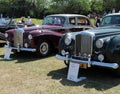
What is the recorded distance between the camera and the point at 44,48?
10.3 meters

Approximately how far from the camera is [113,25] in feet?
28.1

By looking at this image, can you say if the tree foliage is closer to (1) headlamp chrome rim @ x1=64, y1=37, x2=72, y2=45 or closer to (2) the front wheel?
(2) the front wheel

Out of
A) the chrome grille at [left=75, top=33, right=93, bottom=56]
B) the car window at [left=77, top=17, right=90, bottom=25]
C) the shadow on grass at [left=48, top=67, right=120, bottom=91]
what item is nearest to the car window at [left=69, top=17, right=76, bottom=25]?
the car window at [left=77, top=17, right=90, bottom=25]

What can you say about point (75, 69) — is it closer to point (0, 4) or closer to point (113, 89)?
point (113, 89)

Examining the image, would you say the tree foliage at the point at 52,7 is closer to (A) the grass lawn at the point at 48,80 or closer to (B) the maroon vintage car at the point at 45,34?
(B) the maroon vintage car at the point at 45,34

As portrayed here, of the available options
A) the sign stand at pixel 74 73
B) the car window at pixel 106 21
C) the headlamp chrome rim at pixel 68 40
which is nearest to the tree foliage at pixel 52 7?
the car window at pixel 106 21

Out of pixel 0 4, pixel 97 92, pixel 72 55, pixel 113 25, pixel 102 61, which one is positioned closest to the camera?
pixel 97 92

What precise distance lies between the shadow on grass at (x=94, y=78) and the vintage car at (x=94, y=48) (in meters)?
0.36

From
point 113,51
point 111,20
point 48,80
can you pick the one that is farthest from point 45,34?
point 113,51

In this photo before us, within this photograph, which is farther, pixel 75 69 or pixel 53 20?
pixel 53 20

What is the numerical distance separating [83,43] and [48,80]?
129cm

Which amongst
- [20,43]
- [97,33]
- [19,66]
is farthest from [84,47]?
[20,43]

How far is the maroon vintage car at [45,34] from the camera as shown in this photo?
9.97 m

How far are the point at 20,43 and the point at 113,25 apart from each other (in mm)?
3541
